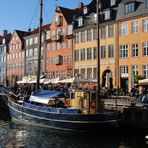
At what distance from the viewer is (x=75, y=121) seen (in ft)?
93.2

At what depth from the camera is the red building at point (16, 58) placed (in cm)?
8181

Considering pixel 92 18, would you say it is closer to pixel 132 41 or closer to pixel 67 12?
pixel 67 12

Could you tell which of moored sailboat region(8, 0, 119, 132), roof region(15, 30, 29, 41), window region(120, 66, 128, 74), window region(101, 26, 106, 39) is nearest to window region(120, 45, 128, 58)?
window region(120, 66, 128, 74)

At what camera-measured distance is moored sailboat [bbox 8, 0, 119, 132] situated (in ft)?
90.5

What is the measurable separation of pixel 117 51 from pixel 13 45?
37959mm

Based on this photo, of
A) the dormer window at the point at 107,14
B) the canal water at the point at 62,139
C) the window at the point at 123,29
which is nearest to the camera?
the canal water at the point at 62,139

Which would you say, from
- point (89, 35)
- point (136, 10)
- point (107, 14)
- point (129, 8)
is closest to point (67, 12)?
point (89, 35)

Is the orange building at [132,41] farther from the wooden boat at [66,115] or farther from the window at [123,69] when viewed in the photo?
the wooden boat at [66,115]

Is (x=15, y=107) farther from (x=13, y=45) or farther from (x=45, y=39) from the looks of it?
(x=13, y=45)

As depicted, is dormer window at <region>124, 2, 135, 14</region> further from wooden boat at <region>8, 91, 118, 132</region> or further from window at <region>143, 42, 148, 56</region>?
wooden boat at <region>8, 91, 118, 132</region>

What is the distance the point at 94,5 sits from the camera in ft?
199

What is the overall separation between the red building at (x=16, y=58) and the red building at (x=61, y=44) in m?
13.8

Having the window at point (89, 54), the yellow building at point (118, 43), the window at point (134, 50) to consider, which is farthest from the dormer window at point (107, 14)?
the window at point (134, 50)

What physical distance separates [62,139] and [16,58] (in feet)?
193
